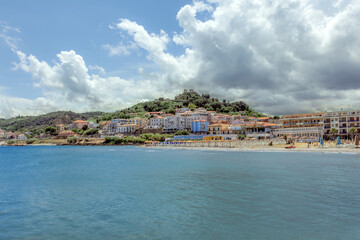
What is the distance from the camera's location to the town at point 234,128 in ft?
245

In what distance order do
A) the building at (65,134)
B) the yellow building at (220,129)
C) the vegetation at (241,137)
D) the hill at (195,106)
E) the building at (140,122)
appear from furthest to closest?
the hill at (195,106)
the building at (65,134)
the building at (140,122)
the yellow building at (220,129)
the vegetation at (241,137)

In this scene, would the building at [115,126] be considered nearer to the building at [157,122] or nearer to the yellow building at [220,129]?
the building at [157,122]

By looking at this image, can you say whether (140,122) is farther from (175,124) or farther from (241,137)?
(241,137)

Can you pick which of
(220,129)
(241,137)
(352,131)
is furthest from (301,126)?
(220,129)

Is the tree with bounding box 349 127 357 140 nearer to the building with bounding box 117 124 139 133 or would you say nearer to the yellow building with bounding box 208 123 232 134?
the yellow building with bounding box 208 123 232 134

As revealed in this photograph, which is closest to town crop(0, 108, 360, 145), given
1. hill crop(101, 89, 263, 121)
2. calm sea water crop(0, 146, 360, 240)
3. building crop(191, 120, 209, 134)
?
building crop(191, 120, 209, 134)

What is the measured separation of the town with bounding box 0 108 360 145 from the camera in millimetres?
74625

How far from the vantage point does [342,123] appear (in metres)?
74.5

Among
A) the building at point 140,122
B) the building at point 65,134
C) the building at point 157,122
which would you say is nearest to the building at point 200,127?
the building at point 157,122

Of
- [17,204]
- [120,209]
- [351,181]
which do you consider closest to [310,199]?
[351,181]

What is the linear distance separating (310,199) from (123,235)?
9.77 metres

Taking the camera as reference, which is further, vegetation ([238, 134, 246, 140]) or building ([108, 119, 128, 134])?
building ([108, 119, 128, 134])

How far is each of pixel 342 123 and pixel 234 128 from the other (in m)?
33.5

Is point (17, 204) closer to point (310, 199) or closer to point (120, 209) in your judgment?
point (120, 209)
